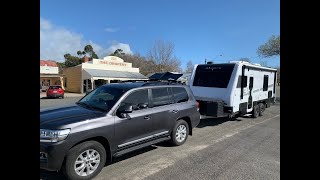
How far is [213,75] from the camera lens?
1132 cm

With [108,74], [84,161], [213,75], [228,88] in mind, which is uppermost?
[108,74]

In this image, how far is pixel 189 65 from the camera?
262 feet

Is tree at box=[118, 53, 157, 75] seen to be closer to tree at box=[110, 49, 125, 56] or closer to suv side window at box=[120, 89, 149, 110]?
tree at box=[110, 49, 125, 56]

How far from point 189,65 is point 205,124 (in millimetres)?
70110

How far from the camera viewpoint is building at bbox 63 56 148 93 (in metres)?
37.4

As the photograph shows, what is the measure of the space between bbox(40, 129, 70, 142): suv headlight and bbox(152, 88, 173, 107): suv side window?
2508mm

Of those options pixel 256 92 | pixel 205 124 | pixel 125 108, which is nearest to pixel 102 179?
pixel 125 108

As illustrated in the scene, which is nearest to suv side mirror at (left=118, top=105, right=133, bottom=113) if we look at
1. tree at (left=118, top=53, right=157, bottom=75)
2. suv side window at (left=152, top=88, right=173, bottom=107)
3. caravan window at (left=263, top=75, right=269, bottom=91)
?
suv side window at (left=152, top=88, right=173, bottom=107)

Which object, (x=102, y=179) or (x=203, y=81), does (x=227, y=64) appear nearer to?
(x=203, y=81)

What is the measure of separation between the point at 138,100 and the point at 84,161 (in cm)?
193

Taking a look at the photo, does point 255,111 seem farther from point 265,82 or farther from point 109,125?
point 109,125

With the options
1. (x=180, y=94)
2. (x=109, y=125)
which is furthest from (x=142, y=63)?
(x=109, y=125)

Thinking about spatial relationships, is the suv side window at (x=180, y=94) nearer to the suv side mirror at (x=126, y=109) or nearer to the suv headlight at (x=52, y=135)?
the suv side mirror at (x=126, y=109)
